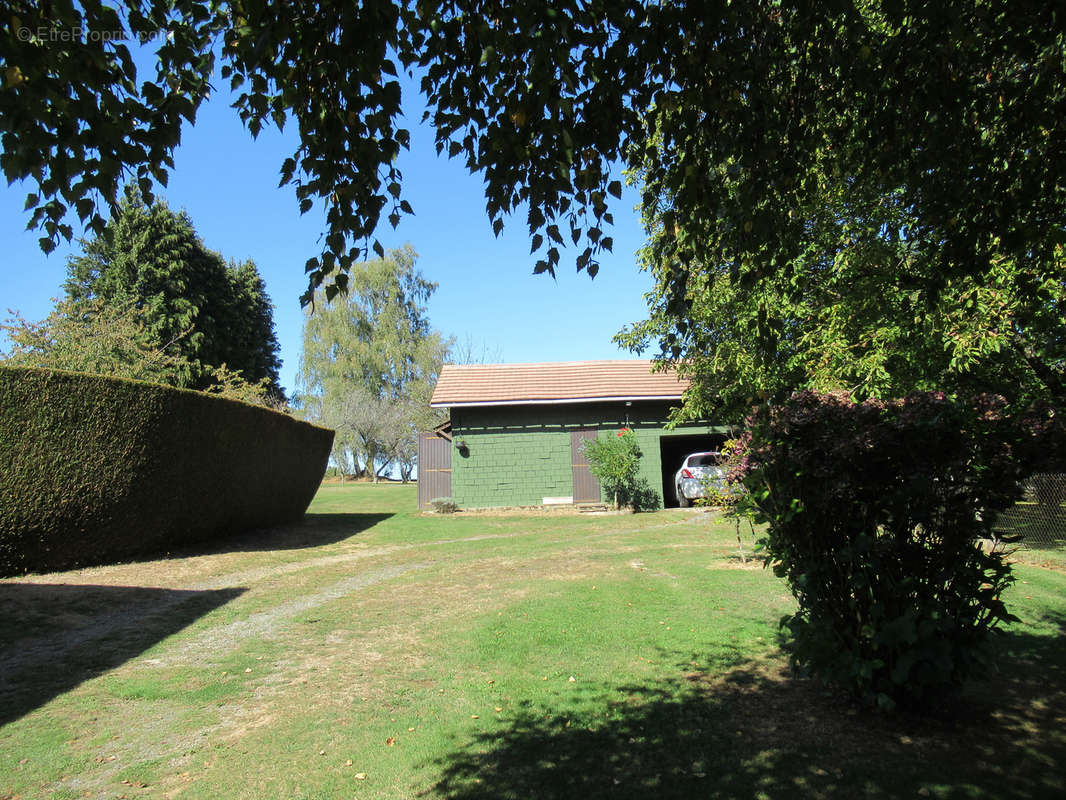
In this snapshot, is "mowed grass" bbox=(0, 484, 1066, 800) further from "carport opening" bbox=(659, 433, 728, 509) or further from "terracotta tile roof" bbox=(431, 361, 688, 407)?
"carport opening" bbox=(659, 433, 728, 509)

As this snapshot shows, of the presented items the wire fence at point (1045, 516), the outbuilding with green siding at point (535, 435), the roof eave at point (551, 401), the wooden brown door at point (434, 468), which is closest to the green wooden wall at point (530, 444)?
the outbuilding with green siding at point (535, 435)

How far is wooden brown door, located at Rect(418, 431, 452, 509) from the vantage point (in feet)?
65.5

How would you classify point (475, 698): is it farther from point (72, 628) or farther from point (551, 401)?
point (551, 401)

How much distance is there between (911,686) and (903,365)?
28.1 feet

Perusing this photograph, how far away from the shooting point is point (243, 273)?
34.3 meters

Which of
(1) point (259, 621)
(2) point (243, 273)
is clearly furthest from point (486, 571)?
(2) point (243, 273)

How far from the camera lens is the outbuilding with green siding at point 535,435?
19.3 meters

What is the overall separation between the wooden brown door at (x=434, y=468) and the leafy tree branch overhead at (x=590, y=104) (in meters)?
16.2

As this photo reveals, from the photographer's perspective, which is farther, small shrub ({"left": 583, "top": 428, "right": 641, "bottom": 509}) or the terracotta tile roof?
the terracotta tile roof

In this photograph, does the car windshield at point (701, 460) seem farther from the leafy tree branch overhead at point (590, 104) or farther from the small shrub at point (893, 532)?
the small shrub at point (893, 532)

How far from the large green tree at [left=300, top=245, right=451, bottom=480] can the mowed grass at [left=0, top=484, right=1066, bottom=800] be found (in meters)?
29.6

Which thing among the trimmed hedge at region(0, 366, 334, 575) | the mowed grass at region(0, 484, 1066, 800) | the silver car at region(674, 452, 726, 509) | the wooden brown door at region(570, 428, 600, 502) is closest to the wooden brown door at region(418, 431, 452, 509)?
the wooden brown door at region(570, 428, 600, 502)

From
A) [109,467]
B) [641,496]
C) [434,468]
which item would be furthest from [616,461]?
[109,467]

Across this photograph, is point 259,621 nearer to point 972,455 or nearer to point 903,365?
point 972,455
